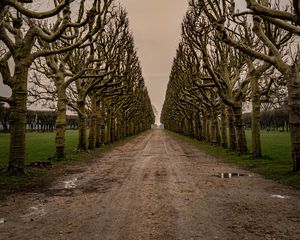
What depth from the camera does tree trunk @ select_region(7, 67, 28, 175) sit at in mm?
15227

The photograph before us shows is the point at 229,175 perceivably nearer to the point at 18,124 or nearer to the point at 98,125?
the point at 18,124

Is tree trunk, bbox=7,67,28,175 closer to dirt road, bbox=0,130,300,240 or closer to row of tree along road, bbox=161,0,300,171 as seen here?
dirt road, bbox=0,130,300,240

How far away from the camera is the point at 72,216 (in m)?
7.92

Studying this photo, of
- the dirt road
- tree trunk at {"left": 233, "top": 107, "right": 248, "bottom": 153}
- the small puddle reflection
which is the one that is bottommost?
the dirt road

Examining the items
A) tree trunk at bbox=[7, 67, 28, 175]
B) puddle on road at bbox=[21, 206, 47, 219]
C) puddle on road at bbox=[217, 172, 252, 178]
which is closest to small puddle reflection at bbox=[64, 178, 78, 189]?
tree trunk at bbox=[7, 67, 28, 175]

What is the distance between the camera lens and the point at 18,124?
15.4 m

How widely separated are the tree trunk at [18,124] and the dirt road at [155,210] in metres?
2.93

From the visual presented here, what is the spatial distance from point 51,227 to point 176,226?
2.34 m

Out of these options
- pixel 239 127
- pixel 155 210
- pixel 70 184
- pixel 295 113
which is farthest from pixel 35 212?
pixel 239 127

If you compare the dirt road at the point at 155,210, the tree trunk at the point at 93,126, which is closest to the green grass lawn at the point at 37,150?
the tree trunk at the point at 93,126

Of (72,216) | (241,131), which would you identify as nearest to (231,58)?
(241,131)

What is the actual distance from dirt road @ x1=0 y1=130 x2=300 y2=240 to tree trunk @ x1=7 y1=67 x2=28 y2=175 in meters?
2.93

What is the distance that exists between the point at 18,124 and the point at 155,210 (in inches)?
358

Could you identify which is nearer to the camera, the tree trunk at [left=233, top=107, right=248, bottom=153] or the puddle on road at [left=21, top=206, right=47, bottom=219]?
the puddle on road at [left=21, top=206, right=47, bottom=219]
